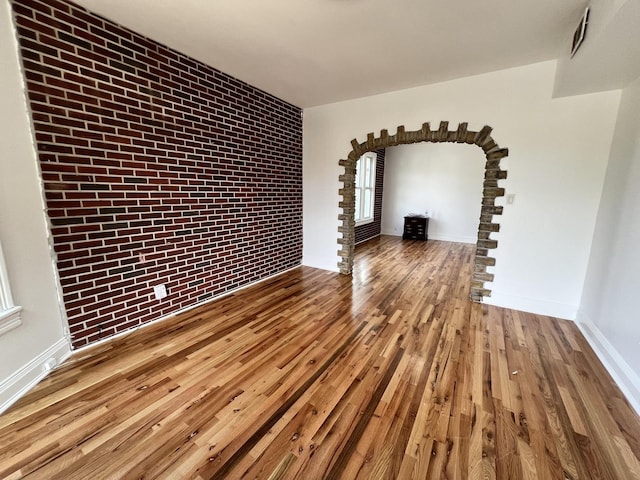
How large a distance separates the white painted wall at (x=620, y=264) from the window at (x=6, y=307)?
12.6 ft

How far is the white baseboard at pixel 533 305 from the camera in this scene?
2.79 meters

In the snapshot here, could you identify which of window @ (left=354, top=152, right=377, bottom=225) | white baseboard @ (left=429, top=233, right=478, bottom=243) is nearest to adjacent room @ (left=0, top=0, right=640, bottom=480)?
window @ (left=354, top=152, right=377, bottom=225)

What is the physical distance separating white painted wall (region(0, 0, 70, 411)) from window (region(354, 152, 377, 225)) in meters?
5.42

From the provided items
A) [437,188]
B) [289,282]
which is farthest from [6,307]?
[437,188]

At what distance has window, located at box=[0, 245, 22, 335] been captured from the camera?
1581 millimetres

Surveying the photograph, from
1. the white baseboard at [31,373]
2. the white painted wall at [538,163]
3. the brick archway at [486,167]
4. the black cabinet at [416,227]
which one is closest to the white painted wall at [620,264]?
the white painted wall at [538,163]

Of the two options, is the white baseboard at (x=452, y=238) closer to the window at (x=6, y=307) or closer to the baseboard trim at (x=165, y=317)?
the baseboard trim at (x=165, y=317)

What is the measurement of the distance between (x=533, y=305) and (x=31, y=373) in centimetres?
443

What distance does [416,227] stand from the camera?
7.19 m

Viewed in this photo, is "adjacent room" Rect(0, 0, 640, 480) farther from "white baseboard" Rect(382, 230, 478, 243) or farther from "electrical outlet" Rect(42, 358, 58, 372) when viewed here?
"white baseboard" Rect(382, 230, 478, 243)

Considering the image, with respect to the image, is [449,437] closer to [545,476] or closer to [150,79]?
[545,476]

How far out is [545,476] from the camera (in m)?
1.23

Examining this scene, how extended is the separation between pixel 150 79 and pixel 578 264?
4505 millimetres

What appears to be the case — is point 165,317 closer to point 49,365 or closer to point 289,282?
point 49,365
